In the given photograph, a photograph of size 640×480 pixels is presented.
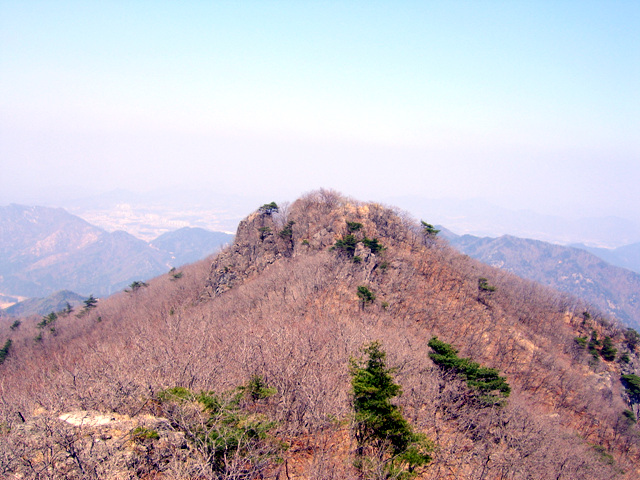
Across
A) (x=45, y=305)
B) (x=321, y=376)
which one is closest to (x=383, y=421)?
(x=321, y=376)

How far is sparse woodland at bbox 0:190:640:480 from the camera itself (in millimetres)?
9992

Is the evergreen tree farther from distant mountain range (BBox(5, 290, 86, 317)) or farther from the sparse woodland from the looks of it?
distant mountain range (BBox(5, 290, 86, 317))

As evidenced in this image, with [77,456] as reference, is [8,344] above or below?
below

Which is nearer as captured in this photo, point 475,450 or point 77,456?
point 77,456

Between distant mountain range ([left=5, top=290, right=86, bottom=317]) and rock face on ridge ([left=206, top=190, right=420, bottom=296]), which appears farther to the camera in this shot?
distant mountain range ([left=5, top=290, right=86, bottom=317])

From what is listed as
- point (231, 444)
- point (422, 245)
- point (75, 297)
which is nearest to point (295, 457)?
point (231, 444)

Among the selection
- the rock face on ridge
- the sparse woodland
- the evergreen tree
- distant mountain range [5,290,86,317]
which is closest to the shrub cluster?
the sparse woodland

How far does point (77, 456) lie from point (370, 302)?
986 inches

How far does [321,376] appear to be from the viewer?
15.9 m

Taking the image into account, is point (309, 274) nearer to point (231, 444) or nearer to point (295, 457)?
point (295, 457)

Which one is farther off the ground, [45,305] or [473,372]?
[473,372]

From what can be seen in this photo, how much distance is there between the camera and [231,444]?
966 centimetres

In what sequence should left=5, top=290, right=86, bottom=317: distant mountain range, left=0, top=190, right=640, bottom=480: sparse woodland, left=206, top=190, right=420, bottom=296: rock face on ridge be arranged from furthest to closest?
1. left=5, top=290, right=86, bottom=317: distant mountain range
2. left=206, top=190, right=420, bottom=296: rock face on ridge
3. left=0, top=190, right=640, bottom=480: sparse woodland

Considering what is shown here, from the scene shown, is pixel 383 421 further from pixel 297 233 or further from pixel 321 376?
pixel 297 233
